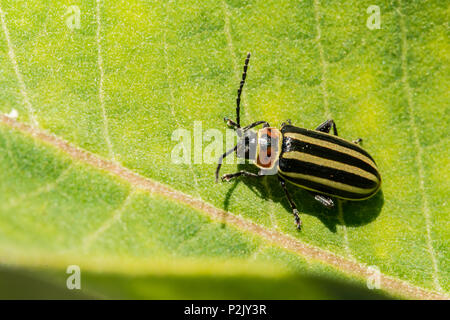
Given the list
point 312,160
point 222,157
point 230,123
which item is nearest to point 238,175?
point 222,157

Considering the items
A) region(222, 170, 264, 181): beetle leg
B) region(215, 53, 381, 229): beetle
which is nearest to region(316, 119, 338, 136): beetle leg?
region(215, 53, 381, 229): beetle

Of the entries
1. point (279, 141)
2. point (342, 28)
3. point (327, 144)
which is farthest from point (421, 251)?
point (342, 28)

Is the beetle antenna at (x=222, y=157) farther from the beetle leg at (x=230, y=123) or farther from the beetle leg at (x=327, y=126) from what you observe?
the beetle leg at (x=327, y=126)

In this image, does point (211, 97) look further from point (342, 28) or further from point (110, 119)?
point (342, 28)

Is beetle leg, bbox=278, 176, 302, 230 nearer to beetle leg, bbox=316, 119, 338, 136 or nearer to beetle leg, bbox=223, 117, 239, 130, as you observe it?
beetle leg, bbox=316, 119, 338, 136

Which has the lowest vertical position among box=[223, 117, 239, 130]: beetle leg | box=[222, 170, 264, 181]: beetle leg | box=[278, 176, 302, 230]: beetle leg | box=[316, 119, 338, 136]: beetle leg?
box=[278, 176, 302, 230]: beetle leg

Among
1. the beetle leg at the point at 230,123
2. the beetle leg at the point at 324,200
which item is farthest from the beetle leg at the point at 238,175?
the beetle leg at the point at 324,200

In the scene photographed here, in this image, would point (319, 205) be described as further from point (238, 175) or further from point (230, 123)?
point (230, 123)
